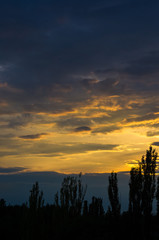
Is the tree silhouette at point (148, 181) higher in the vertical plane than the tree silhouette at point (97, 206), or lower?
higher

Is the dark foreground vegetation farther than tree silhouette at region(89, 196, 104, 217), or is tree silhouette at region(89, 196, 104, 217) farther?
tree silhouette at region(89, 196, 104, 217)

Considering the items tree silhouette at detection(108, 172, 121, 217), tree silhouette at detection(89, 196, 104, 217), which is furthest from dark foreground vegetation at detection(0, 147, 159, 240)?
tree silhouette at detection(89, 196, 104, 217)

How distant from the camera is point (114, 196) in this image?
47.8 feet

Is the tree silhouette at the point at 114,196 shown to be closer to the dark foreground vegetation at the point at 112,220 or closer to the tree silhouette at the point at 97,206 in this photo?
the dark foreground vegetation at the point at 112,220

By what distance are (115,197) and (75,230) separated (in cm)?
265

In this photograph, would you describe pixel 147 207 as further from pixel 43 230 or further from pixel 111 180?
pixel 43 230

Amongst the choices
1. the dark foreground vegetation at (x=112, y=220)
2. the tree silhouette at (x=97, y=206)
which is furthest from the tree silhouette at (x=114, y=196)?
the tree silhouette at (x=97, y=206)

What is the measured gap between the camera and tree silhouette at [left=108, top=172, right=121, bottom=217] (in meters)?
14.2

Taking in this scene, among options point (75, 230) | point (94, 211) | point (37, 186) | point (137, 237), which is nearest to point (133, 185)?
point (137, 237)

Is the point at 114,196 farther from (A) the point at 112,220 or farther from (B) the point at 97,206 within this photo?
(B) the point at 97,206

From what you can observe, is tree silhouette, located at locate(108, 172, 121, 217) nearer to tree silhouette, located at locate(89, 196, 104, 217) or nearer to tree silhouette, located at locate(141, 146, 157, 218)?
tree silhouette, located at locate(141, 146, 157, 218)

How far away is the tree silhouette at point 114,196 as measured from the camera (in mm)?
14172

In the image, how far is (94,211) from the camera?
22531mm

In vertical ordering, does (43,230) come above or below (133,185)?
below
